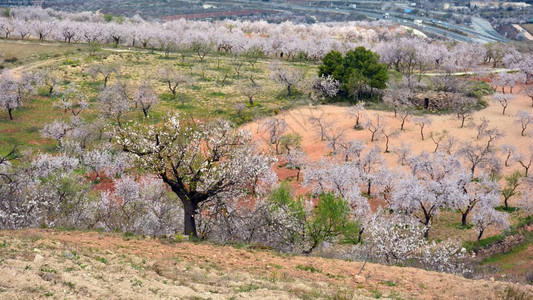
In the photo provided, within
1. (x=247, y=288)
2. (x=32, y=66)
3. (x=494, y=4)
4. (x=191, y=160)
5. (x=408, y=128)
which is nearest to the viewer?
(x=247, y=288)

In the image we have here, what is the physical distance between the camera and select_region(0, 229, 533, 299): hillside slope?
12.3 m

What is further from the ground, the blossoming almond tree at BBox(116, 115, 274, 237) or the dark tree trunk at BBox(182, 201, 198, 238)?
the blossoming almond tree at BBox(116, 115, 274, 237)

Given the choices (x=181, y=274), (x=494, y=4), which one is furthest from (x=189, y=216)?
(x=494, y=4)

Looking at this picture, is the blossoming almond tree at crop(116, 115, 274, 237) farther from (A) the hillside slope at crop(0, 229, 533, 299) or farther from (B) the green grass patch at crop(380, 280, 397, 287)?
(B) the green grass patch at crop(380, 280, 397, 287)

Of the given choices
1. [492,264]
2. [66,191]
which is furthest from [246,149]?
[492,264]

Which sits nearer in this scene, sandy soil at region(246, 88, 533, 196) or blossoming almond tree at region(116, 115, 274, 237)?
blossoming almond tree at region(116, 115, 274, 237)

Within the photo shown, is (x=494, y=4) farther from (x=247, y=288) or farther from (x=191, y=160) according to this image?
(x=247, y=288)

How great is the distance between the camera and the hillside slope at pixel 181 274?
12.3m

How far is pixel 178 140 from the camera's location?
19.3 metres

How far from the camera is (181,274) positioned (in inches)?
571

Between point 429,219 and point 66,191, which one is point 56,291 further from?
point 429,219

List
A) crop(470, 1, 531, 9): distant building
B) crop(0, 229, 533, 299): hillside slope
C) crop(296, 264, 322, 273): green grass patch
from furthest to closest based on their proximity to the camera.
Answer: crop(470, 1, 531, 9): distant building, crop(296, 264, 322, 273): green grass patch, crop(0, 229, 533, 299): hillside slope

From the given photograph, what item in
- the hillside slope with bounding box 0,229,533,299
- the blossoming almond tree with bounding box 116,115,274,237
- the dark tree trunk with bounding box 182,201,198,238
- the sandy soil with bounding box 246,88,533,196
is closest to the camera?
the hillside slope with bounding box 0,229,533,299

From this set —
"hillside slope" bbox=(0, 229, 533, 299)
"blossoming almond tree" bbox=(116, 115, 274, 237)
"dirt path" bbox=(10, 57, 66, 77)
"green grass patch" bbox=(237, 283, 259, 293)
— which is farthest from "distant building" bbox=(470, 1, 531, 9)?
"green grass patch" bbox=(237, 283, 259, 293)
